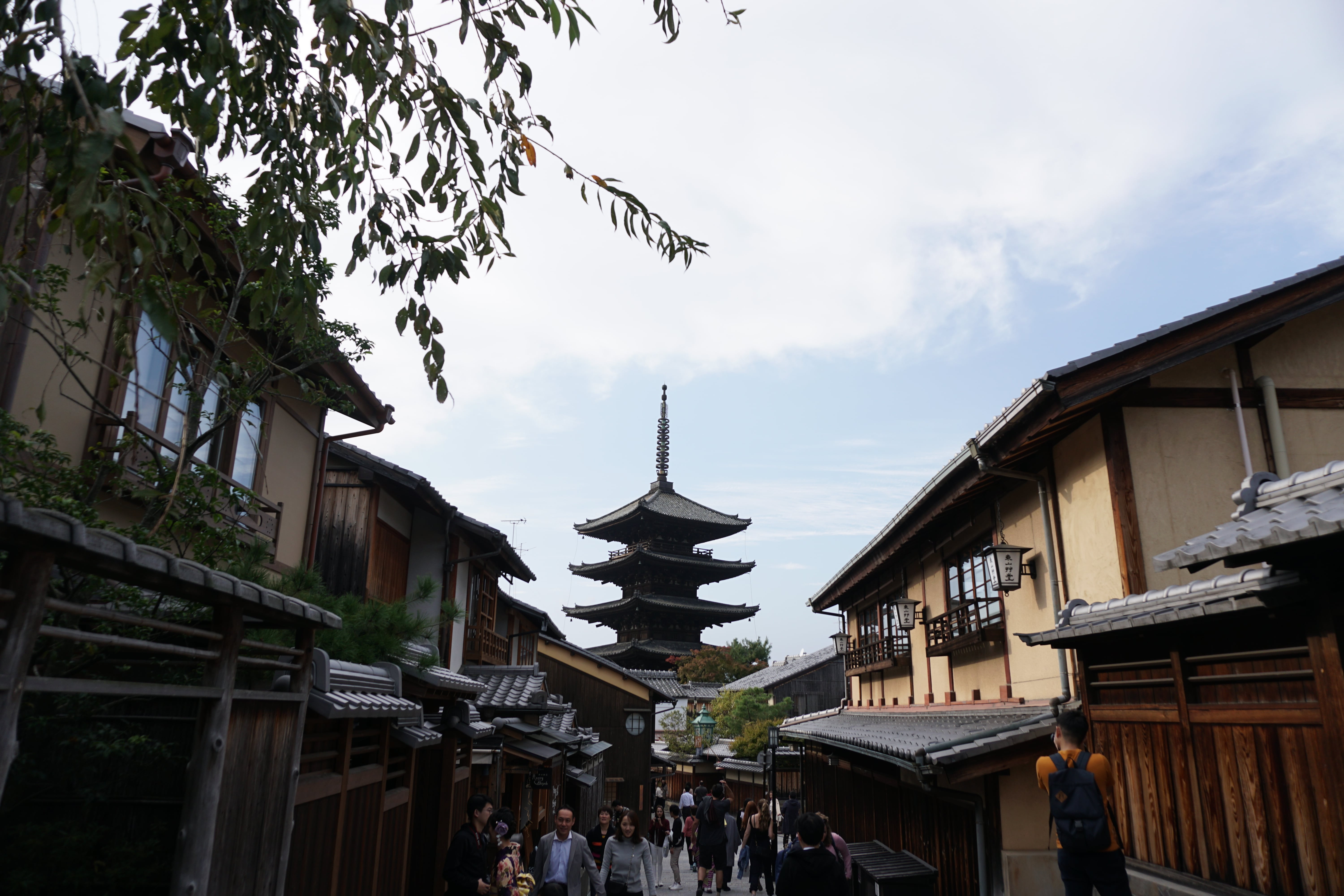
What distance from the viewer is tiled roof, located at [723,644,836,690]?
39.7 m

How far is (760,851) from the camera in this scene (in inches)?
571

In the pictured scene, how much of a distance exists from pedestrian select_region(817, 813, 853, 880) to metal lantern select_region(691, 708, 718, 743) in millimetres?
21200

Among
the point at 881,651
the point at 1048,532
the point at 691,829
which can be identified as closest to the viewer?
the point at 1048,532

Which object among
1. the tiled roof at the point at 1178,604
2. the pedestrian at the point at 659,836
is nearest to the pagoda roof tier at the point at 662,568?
the pedestrian at the point at 659,836

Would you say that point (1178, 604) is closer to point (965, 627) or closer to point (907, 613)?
point (965, 627)

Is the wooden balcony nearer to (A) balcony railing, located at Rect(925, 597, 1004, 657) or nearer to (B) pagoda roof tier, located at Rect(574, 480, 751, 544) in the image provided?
(A) balcony railing, located at Rect(925, 597, 1004, 657)

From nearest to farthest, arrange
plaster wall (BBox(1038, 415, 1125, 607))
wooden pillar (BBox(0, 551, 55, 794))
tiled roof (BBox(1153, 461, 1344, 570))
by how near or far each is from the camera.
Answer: wooden pillar (BBox(0, 551, 55, 794))
tiled roof (BBox(1153, 461, 1344, 570))
plaster wall (BBox(1038, 415, 1125, 607))

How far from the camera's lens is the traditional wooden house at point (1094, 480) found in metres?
8.52

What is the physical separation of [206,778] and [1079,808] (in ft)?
16.8

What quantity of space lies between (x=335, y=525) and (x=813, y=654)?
35.1m

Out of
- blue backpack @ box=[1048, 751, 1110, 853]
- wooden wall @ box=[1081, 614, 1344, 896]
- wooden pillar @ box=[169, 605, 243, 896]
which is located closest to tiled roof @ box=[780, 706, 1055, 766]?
wooden wall @ box=[1081, 614, 1344, 896]

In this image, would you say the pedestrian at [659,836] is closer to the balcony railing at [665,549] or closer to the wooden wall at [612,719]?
the wooden wall at [612,719]

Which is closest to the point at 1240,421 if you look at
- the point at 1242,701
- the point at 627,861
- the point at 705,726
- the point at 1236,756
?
the point at 1242,701

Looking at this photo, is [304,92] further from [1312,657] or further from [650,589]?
[650,589]
